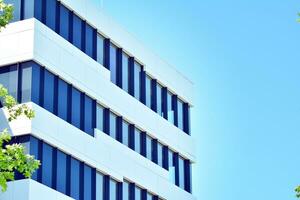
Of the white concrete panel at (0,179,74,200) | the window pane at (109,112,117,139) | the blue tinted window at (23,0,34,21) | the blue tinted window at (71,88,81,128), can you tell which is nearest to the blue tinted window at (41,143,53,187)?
the white concrete panel at (0,179,74,200)

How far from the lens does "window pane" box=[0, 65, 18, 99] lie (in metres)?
49.8

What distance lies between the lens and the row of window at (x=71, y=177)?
49.0 meters

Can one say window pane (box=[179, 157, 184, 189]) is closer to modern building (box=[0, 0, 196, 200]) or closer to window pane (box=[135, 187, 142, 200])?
modern building (box=[0, 0, 196, 200])

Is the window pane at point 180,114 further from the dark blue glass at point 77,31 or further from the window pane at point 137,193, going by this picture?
the dark blue glass at point 77,31

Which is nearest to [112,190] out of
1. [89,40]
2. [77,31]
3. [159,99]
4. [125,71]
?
[125,71]

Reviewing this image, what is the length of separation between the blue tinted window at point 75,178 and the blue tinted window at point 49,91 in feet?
9.32

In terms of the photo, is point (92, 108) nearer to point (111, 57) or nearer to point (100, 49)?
point (100, 49)

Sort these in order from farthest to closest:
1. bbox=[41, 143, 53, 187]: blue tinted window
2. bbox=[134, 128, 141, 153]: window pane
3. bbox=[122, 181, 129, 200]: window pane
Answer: bbox=[134, 128, 141, 153]: window pane < bbox=[122, 181, 129, 200]: window pane < bbox=[41, 143, 53, 187]: blue tinted window

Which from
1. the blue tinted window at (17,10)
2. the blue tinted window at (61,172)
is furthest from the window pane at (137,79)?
the blue tinted window at (17,10)

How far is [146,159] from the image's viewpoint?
59.3 meters

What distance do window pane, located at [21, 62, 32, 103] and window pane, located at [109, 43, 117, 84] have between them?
825 centimetres

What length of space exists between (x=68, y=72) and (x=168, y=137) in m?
11.6

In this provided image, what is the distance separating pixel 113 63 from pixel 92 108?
4084 mm

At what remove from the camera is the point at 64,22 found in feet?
175
